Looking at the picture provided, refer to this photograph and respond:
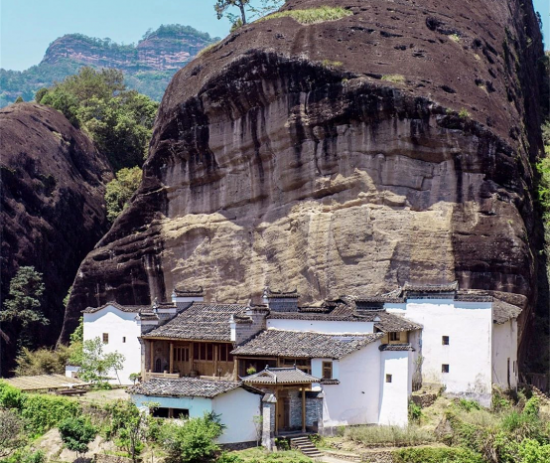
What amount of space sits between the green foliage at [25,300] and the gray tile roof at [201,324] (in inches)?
602

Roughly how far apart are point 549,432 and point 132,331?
18.5 meters

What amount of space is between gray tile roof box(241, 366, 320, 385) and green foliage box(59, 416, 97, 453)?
5.27 meters

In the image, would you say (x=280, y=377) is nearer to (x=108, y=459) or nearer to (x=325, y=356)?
(x=325, y=356)

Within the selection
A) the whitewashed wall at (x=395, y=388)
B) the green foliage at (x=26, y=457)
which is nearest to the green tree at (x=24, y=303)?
the green foliage at (x=26, y=457)

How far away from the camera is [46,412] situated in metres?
35.5

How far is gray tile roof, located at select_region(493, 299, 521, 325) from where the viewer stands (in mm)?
35931

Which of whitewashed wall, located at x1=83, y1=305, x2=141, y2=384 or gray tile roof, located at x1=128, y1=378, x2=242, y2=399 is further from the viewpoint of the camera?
whitewashed wall, located at x1=83, y1=305, x2=141, y2=384

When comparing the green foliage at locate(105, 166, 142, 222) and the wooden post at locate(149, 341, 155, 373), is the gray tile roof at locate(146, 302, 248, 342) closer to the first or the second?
the wooden post at locate(149, 341, 155, 373)

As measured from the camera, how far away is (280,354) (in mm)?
34375

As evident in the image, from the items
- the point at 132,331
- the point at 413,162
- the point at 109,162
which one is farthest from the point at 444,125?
the point at 109,162

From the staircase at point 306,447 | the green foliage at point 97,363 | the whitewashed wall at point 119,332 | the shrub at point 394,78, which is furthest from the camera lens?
the whitewashed wall at point 119,332

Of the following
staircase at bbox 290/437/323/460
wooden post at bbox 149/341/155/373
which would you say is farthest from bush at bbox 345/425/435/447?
wooden post at bbox 149/341/155/373

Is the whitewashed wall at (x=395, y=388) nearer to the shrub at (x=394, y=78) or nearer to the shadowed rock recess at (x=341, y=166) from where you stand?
the shadowed rock recess at (x=341, y=166)

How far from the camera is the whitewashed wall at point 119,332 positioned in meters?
42.4
